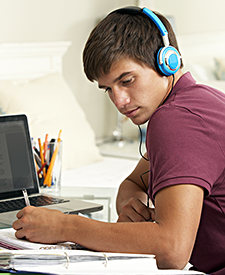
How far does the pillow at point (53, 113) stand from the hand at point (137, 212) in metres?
1.17

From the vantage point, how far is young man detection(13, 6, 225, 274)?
Answer: 2.22 feet

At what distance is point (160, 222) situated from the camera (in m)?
0.68

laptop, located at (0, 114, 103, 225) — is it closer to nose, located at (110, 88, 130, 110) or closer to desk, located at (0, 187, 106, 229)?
desk, located at (0, 187, 106, 229)

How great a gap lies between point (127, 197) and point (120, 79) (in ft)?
1.41

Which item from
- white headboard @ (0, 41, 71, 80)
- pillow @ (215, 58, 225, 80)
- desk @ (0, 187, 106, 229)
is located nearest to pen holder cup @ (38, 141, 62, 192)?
desk @ (0, 187, 106, 229)

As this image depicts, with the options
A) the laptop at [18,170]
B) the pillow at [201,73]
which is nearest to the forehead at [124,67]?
the laptop at [18,170]

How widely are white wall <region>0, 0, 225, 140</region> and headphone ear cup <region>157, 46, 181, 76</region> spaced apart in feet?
6.33

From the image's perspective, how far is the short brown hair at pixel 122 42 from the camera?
830mm

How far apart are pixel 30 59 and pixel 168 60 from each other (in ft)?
6.60

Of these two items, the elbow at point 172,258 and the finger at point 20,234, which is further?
the finger at point 20,234

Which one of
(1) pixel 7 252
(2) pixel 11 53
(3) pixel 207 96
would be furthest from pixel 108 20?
(2) pixel 11 53

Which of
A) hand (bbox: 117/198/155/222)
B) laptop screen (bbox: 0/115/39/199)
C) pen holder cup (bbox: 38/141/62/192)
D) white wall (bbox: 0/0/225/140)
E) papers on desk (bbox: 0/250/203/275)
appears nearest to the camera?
papers on desk (bbox: 0/250/203/275)

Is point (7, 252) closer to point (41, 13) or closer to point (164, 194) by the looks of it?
point (164, 194)

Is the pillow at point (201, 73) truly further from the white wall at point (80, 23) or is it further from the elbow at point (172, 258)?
the elbow at point (172, 258)
